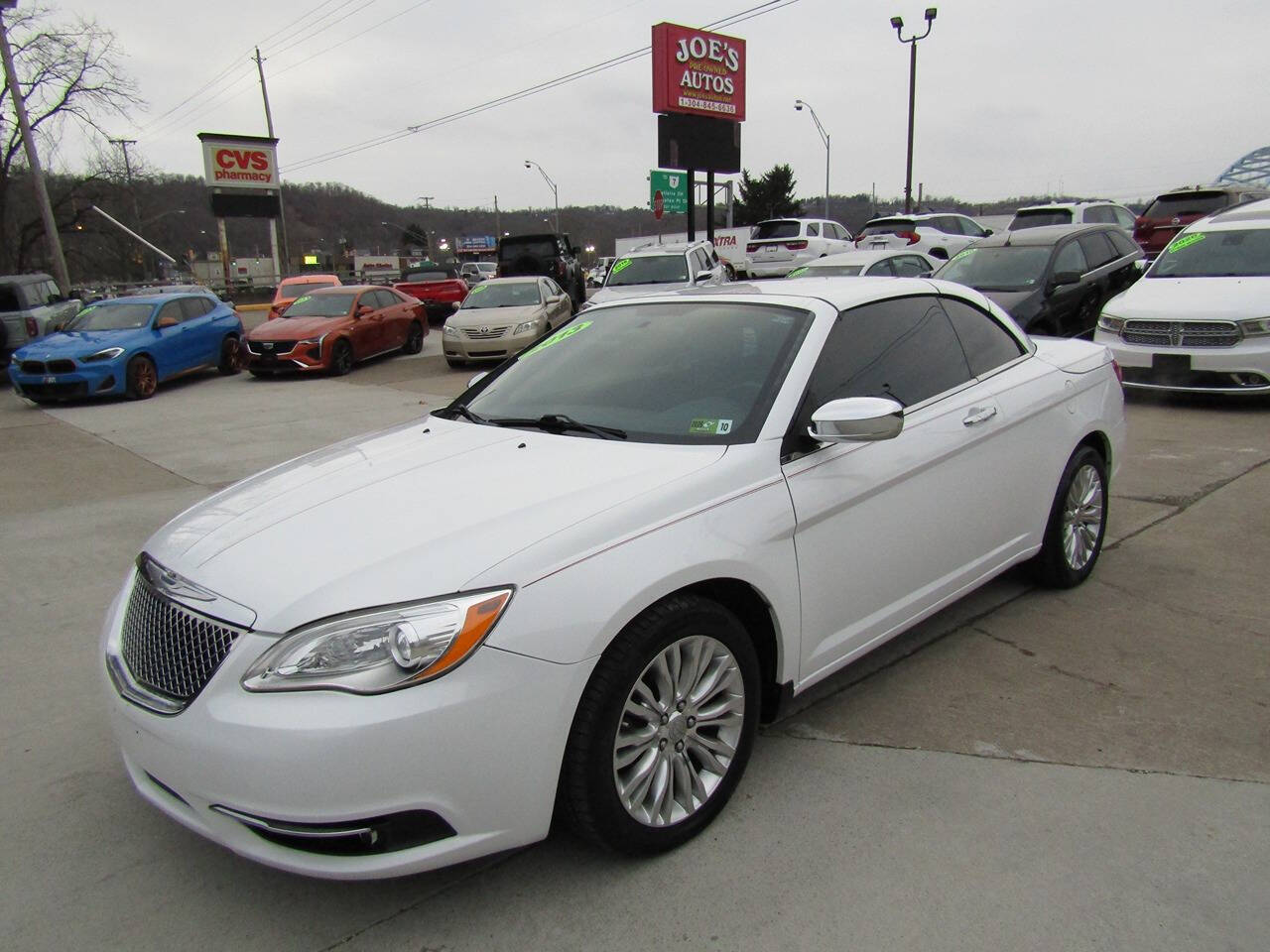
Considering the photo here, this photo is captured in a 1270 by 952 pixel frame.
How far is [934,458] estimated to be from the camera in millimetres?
3402

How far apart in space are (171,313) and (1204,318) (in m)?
14.7

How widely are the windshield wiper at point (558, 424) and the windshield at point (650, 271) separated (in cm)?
1331

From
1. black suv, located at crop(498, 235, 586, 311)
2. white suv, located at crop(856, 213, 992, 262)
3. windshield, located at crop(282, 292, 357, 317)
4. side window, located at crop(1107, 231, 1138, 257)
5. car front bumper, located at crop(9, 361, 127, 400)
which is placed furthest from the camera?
black suv, located at crop(498, 235, 586, 311)

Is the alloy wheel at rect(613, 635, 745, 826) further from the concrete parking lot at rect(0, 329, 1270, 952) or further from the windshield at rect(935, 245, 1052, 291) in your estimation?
the windshield at rect(935, 245, 1052, 291)

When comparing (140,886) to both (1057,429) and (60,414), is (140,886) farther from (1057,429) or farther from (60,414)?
(60,414)

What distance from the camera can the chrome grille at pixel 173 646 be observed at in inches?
91.0

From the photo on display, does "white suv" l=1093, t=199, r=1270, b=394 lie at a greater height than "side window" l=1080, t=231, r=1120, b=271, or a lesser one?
lesser

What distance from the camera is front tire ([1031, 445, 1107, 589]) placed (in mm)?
4211

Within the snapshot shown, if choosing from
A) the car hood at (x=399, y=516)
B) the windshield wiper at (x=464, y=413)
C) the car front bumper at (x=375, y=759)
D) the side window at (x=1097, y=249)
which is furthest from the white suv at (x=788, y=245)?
the car front bumper at (x=375, y=759)

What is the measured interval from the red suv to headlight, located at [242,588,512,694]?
64.9 ft

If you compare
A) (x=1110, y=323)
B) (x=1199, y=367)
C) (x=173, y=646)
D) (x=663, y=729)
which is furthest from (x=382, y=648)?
(x=1110, y=323)

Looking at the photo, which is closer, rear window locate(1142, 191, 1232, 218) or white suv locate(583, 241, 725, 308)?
white suv locate(583, 241, 725, 308)

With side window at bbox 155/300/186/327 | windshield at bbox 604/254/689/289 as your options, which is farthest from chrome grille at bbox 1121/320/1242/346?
side window at bbox 155/300/186/327

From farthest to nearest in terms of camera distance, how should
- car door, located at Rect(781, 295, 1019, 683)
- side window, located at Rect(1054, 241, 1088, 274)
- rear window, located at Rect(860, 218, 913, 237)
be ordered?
1. rear window, located at Rect(860, 218, 913, 237)
2. side window, located at Rect(1054, 241, 1088, 274)
3. car door, located at Rect(781, 295, 1019, 683)
